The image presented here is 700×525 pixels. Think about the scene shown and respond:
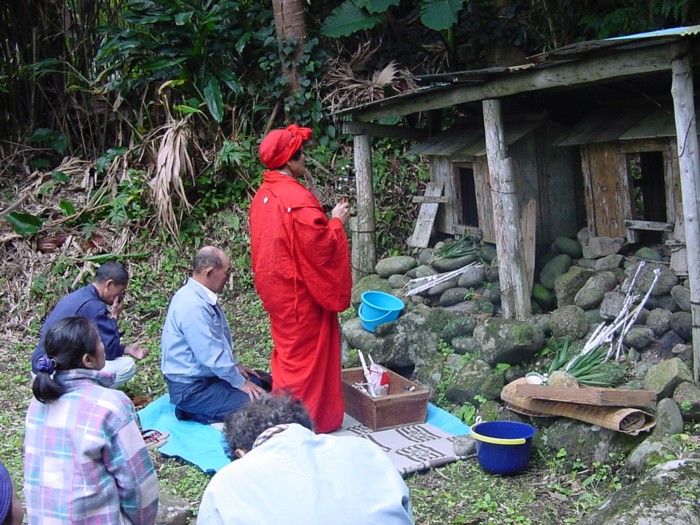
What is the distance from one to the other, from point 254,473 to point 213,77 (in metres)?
9.98

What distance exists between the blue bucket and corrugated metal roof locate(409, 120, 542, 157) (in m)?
1.78

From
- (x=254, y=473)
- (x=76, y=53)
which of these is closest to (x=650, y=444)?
(x=254, y=473)

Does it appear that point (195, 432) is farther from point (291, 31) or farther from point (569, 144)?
point (291, 31)

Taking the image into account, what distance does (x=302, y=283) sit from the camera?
6164 millimetres

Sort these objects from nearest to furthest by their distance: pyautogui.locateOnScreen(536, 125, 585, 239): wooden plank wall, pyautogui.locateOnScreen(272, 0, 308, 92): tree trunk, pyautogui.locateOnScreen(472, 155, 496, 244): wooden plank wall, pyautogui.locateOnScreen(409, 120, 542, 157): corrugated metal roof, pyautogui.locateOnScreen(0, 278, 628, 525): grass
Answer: pyautogui.locateOnScreen(0, 278, 628, 525): grass → pyautogui.locateOnScreen(409, 120, 542, 157): corrugated metal roof → pyautogui.locateOnScreen(536, 125, 585, 239): wooden plank wall → pyautogui.locateOnScreen(472, 155, 496, 244): wooden plank wall → pyautogui.locateOnScreen(272, 0, 308, 92): tree trunk

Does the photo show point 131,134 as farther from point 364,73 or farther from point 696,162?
point 696,162

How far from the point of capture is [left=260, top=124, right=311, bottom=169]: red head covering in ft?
20.0

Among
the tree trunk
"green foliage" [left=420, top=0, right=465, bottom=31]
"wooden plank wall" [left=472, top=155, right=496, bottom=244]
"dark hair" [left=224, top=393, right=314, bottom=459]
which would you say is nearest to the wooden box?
"wooden plank wall" [left=472, top=155, right=496, bottom=244]

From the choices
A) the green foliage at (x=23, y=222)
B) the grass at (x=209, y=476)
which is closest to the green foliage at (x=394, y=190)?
the grass at (x=209, y=476)

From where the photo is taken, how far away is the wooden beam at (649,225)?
7.00 meters

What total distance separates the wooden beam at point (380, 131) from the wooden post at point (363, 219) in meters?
0.10

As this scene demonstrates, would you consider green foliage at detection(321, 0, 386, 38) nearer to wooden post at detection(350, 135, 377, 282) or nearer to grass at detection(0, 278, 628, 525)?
wooden post at detection(350, 135, 377, 282)

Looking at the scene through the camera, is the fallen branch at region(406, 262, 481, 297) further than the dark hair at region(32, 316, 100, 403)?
Yes

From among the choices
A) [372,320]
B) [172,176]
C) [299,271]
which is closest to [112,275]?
[299,271]
